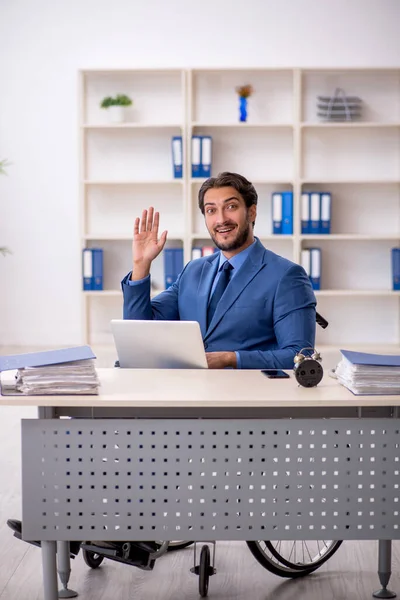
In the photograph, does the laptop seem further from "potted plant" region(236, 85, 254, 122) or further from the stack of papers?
"potted plant" region(236, 85, 254, 122)

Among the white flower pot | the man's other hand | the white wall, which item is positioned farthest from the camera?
the white wall

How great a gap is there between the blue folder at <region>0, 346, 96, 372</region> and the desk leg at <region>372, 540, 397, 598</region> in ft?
3.50

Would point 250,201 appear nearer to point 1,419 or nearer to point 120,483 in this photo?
point 120,483

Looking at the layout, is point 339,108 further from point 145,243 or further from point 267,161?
point 145,243

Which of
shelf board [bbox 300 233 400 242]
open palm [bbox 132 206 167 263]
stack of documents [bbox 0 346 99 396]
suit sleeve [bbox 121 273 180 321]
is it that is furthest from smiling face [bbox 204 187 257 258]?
shelf board [bbox 300 233 400 242]

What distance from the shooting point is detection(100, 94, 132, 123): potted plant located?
6.40 metres

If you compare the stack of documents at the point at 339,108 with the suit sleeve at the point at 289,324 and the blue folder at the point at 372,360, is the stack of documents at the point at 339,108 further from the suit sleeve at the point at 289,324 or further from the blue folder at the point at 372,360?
the blue folder at the point at 372,360

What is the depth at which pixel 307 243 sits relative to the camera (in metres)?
6.69

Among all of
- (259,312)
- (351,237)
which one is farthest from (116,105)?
(259,312)

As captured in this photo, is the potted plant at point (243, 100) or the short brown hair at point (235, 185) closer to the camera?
the short brown hair at point (235, 185)

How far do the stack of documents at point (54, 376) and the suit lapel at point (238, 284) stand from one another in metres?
0.85

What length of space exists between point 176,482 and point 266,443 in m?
0.26

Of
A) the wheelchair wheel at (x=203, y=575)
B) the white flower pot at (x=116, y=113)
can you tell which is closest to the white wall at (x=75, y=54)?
the white flower pot at (x=116, y=113)

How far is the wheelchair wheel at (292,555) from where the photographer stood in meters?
2.69
